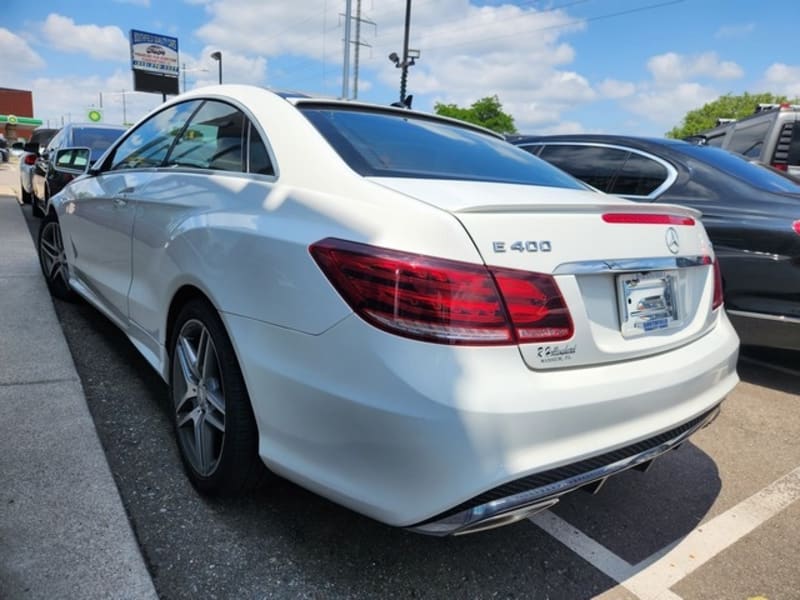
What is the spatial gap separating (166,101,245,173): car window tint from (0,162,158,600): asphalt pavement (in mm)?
1301

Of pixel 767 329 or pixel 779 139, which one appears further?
pixel 779 139

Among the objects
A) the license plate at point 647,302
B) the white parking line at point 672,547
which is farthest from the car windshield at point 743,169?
the license plate at point 647,302

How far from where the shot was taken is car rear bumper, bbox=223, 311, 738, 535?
149 centimetres

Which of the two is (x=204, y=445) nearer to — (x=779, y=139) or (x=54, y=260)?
(x=54, y=260)

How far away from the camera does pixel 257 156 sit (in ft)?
7.30

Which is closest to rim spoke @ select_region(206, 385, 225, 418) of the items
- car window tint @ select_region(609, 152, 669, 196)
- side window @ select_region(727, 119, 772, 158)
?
car window tint @ select_region(609, 152, 669, 196)

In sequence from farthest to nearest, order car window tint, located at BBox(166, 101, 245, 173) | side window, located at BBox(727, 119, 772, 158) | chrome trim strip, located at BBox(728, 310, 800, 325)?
side window, located at BBox(727, 119, 772, 158)
chrome trim strip, located at BBox(728, 310, 800, 325)
car window tint, located at BBox(166, 101, 245, 173)

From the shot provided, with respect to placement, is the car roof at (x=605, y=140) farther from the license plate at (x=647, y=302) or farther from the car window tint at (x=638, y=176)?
the license plate at (x=647, y=302)

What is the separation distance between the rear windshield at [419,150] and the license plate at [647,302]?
0.61 metres

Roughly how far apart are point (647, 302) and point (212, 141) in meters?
1.90

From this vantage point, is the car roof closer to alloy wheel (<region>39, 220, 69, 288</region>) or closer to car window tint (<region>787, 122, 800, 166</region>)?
car window tint (<region>787, 122, 800, 166</region>)

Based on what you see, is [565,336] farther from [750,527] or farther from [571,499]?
[750,527]

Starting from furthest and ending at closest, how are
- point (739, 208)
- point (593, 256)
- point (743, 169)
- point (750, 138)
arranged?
point (750, 138) < point (743, 169) < point (739, 208) < point (593, 256)

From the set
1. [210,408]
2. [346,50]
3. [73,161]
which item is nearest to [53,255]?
[73,161]
